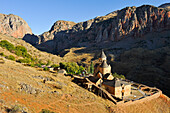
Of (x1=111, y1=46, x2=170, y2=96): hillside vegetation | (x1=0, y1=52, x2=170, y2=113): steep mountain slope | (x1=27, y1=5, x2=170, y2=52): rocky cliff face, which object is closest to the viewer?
(x1=0, y1=52, x2=170, y2=113): steep mountain slope

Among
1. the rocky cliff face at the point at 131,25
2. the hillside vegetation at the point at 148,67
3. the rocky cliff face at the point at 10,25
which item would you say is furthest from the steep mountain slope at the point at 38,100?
the rocky cliff face at the point at 10,25

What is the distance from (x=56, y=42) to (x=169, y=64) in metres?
143

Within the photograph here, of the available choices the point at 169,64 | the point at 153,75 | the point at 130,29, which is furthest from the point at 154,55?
the point at 130,29

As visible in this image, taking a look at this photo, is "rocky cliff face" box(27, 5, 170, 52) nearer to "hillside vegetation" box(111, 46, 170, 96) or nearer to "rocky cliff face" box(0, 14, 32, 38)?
"hillside vegetation" box(111, 46, 170, 96)

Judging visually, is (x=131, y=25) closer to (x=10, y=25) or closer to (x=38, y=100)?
(x=38, y=100)

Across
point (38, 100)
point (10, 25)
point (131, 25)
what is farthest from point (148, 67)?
point (10, 25)

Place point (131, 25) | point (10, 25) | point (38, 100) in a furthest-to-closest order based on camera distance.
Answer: point (10, 25) < point (131, 25) < point (38, 100)

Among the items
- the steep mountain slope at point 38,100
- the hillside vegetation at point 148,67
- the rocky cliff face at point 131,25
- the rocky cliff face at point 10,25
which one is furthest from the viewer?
the rocky cliff face at point 10,25

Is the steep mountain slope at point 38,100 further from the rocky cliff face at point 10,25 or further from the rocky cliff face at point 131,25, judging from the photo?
the rocky cliff face at point 10,25

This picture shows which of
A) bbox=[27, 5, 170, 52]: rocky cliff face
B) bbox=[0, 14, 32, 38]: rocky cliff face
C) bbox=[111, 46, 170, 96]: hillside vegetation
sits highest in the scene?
bbox=[0, 14, 32, 38]: rocky cliff face

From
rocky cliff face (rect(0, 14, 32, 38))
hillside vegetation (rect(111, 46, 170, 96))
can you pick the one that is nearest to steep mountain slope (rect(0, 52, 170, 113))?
hillside vegetation (rect(111, 46, 170, 96))

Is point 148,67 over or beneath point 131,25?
beneath

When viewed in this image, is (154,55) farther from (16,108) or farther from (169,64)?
(16,108)

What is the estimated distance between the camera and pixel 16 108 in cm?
940
